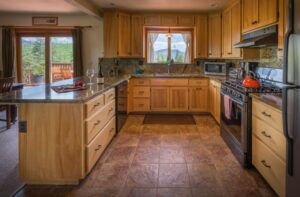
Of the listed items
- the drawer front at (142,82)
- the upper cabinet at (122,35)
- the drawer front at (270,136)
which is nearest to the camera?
the drawer front at (270,136)

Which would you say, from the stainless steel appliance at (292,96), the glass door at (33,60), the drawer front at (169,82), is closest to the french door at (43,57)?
the glass door at (33,60)

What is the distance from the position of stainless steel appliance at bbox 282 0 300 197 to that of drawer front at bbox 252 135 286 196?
1.46ft

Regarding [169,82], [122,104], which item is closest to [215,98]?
[169,82]

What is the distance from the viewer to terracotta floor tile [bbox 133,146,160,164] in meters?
3.73

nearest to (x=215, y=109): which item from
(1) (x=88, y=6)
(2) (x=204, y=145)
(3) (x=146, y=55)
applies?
(2) (x=204, y=145)

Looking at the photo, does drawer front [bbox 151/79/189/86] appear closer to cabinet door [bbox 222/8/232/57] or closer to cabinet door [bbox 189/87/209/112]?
cabinet door [bbox 189/87/209/112]

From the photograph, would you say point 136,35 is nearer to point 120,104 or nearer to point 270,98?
point 120,104

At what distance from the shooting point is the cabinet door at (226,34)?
5.83m

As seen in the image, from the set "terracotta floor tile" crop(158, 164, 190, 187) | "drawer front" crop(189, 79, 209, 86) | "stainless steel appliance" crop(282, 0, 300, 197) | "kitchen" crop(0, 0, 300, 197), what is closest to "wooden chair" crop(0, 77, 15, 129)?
"kitchen" crop(0, 0, 300, 197)

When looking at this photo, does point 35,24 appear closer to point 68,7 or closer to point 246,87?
point 68,7

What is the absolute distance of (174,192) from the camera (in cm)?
282

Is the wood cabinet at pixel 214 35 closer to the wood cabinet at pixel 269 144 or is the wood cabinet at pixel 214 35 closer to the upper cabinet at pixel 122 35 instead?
the upper cabinet at pixel 122 35

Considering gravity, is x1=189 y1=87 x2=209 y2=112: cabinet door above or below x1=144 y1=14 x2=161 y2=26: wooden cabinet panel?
below

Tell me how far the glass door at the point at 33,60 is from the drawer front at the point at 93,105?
4.47 m
